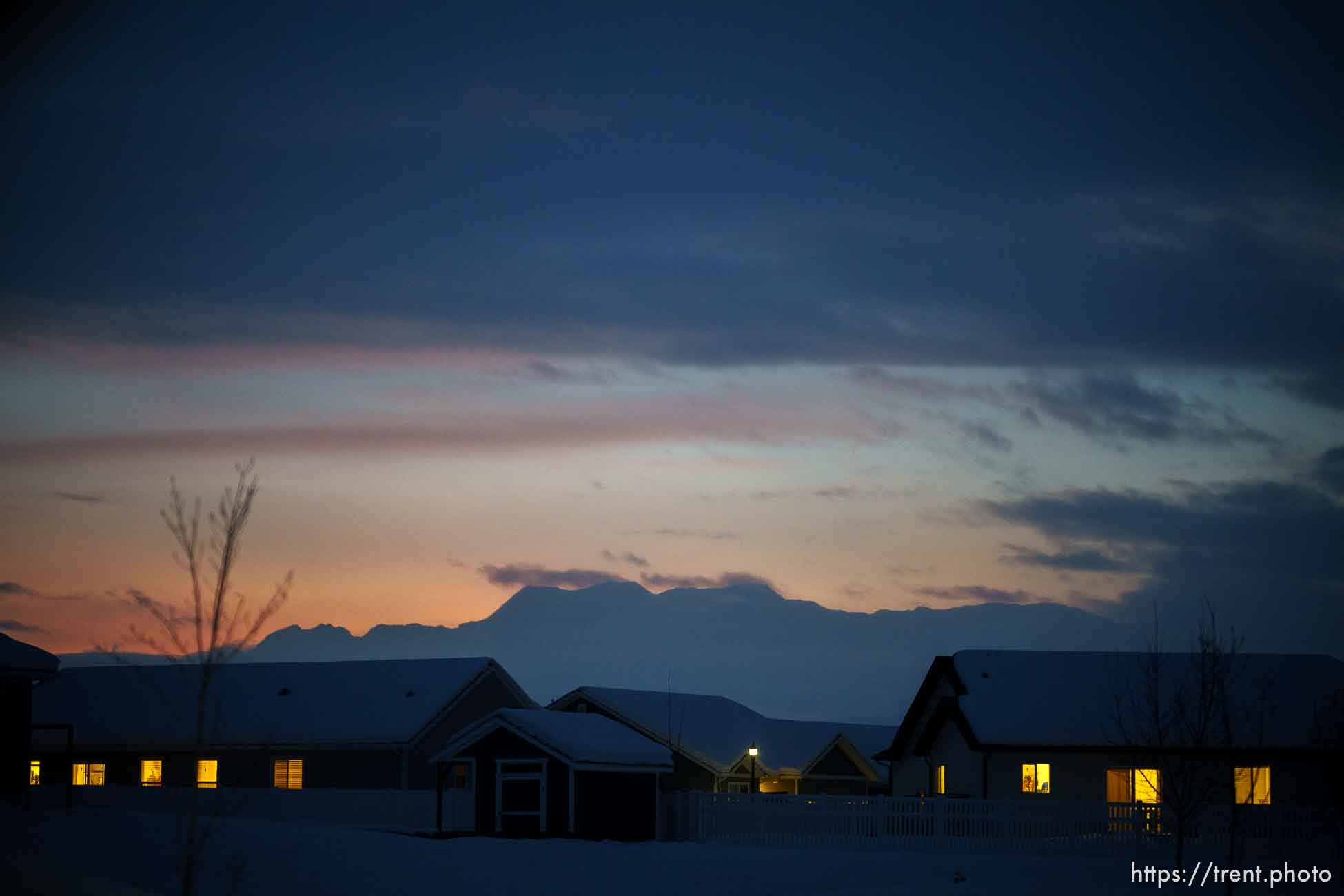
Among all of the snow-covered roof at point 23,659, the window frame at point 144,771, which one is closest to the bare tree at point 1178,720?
the snow-covered roof at point 23,659

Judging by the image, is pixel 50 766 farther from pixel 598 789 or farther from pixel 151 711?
pixel 598 789

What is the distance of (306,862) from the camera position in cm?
2969

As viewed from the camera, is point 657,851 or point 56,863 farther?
point 657,851

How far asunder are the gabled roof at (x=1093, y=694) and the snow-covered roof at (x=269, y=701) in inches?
699

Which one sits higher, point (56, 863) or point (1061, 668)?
point (1061, 668)

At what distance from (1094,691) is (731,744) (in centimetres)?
1754

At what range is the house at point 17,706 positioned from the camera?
102 ft

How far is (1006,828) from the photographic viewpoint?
3675 centimetres

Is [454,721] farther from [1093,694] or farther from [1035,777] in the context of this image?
[1093,694]

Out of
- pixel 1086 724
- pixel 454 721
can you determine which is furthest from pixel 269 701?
pixel 1086 724

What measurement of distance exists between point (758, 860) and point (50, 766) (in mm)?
32461

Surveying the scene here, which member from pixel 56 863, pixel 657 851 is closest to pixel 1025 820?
pixel 657 851

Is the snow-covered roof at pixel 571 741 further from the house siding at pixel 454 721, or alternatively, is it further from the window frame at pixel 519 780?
the house siding at pixel 454 721

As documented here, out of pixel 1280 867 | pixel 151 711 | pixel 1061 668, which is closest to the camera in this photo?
pixel 1280 867
